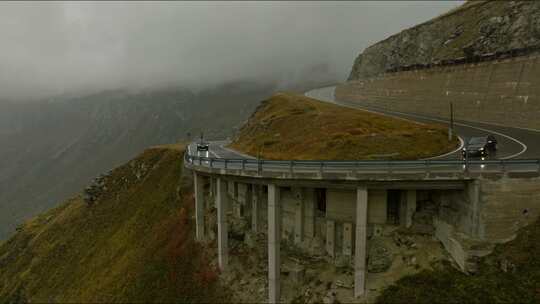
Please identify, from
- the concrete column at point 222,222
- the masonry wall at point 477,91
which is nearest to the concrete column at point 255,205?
the concrete column at point 222,222

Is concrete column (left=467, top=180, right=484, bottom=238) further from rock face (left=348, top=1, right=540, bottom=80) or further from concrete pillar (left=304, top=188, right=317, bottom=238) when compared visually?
rock face (left=348, top=1, right=540, bottom=80)

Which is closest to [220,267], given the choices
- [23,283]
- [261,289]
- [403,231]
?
[261,289]

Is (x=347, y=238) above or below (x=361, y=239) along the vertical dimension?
below

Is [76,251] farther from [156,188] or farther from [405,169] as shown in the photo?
[405,169]

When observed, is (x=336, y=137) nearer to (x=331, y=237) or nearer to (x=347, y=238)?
(x=331, y=237)

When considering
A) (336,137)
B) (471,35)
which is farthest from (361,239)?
(471,35)

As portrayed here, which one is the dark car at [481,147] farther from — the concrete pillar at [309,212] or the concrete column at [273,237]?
the concrete column at [273,237]
